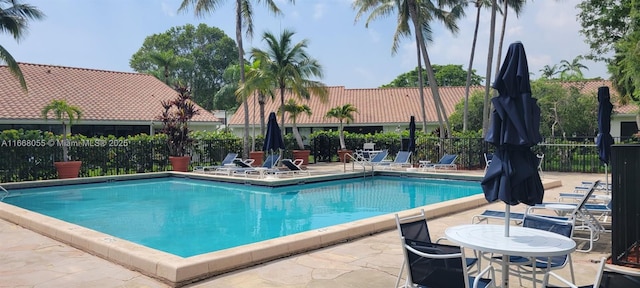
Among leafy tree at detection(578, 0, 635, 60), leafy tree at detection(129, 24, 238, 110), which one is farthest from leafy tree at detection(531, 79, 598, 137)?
Answer: leafy tree at detection(129, 24, 238, 110)

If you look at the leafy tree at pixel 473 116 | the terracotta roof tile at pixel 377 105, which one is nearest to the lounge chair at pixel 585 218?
the leafy tree at pixel 473 116

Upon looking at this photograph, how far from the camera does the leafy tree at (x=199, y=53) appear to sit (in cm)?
5794

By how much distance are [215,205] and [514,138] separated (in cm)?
851

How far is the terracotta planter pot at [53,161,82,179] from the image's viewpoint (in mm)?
15500

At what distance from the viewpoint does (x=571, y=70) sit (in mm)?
29047

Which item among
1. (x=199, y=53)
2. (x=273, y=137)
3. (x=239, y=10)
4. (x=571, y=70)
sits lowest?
(x=273, y=137)

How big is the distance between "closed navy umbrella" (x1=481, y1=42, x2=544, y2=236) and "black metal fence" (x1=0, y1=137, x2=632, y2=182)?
1265 cm

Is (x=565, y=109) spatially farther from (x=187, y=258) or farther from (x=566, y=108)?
(x=187, y=258)

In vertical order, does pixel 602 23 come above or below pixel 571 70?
above

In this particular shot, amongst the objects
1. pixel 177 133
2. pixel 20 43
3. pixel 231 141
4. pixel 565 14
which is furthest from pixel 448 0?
pixel 20 43

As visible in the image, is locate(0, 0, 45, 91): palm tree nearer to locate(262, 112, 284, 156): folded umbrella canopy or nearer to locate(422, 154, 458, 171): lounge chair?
locate(262, 112, 284, 156): folded umbrella canopy

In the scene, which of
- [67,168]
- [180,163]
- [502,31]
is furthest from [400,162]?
[67,168]

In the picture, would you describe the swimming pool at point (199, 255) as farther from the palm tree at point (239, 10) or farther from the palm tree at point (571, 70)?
the palm tree at point (571, 70)

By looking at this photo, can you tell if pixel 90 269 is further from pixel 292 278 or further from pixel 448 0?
pixel 448 0
